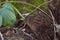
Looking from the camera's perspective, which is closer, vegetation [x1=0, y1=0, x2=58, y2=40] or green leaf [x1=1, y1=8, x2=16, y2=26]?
green leaf [x1=1, y1=8, x2=16, y2=26]

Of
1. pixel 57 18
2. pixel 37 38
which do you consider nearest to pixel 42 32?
pixel 37 38

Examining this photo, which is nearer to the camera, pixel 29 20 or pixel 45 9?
pixel 29 20

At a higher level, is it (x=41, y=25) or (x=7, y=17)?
(x=7, y=17)

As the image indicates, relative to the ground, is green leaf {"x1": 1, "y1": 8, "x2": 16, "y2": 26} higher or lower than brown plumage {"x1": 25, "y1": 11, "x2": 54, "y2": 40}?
higher

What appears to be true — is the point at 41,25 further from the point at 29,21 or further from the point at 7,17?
the point at 7,17

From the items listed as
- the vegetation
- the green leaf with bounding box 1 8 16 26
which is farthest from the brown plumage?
the green leaf with bounding box 1 8 16 26

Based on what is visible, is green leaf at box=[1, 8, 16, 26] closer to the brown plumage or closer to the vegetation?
the vegetation

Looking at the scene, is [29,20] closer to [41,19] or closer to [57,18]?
[41,19]

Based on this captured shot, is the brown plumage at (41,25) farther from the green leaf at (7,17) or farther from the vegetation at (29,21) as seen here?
the green leaf at (7,17)

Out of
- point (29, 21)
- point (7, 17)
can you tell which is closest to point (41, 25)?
point (29, 21)
